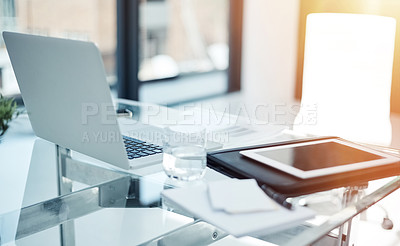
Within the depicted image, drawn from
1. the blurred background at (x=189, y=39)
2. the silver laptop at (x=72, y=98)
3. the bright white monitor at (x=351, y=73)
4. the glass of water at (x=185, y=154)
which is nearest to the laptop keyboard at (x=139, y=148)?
the silver laptop at (x=72, y=98)

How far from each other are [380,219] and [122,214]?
1.25 metres

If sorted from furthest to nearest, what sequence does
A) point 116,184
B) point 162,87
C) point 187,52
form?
point 187,52 → point 162,87 → point 116,184

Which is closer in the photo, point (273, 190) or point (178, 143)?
point (273, 190)

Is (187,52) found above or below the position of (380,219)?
above

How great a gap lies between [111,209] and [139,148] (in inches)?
6.8

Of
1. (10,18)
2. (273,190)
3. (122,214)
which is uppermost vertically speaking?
(10,18)

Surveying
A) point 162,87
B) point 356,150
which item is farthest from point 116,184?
point 162,87

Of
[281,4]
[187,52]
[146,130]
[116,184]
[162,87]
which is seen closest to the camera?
[116,184]

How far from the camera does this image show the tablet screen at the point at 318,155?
3.13ft

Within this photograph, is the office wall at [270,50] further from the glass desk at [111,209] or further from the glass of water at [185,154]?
the glass of water at [185,154]

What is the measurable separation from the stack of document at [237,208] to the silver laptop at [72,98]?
0.67 ft

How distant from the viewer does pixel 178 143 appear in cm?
97

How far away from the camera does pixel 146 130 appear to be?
1.38 meters

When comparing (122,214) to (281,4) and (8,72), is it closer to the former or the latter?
(8,72)
